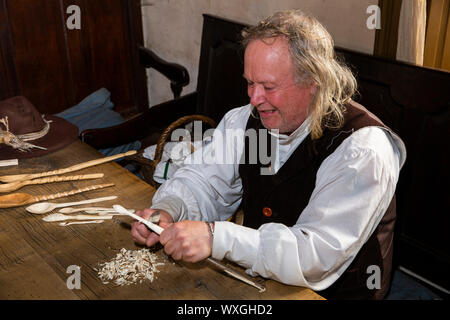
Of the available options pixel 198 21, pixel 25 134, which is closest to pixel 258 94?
pixel 25 134

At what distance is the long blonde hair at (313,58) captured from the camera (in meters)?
1.78

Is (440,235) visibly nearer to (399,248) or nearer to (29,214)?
(399,248)

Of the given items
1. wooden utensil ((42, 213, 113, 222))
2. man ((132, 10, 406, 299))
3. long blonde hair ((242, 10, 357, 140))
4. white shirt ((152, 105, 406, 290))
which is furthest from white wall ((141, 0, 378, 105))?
wooden utensil ((42, 213, 113, 222))

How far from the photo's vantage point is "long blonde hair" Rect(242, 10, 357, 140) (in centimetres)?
178

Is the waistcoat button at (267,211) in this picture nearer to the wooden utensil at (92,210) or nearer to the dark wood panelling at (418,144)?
the wooden utensil at (92,210)

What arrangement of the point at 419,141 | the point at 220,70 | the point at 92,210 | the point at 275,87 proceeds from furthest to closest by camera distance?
the point at 220,70 → the point at 419,141 → the point at 92,210 → the point at 275,87

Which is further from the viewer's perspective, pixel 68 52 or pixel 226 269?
pixel 68 52

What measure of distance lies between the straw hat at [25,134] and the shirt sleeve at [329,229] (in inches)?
49.4

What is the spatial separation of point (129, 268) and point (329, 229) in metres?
0.69

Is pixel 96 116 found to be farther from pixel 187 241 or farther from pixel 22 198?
pixel 187 241

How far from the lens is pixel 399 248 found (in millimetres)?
3023

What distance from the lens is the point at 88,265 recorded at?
1641mm

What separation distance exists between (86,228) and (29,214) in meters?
0.28

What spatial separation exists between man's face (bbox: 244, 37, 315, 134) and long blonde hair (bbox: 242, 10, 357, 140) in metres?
0.03
